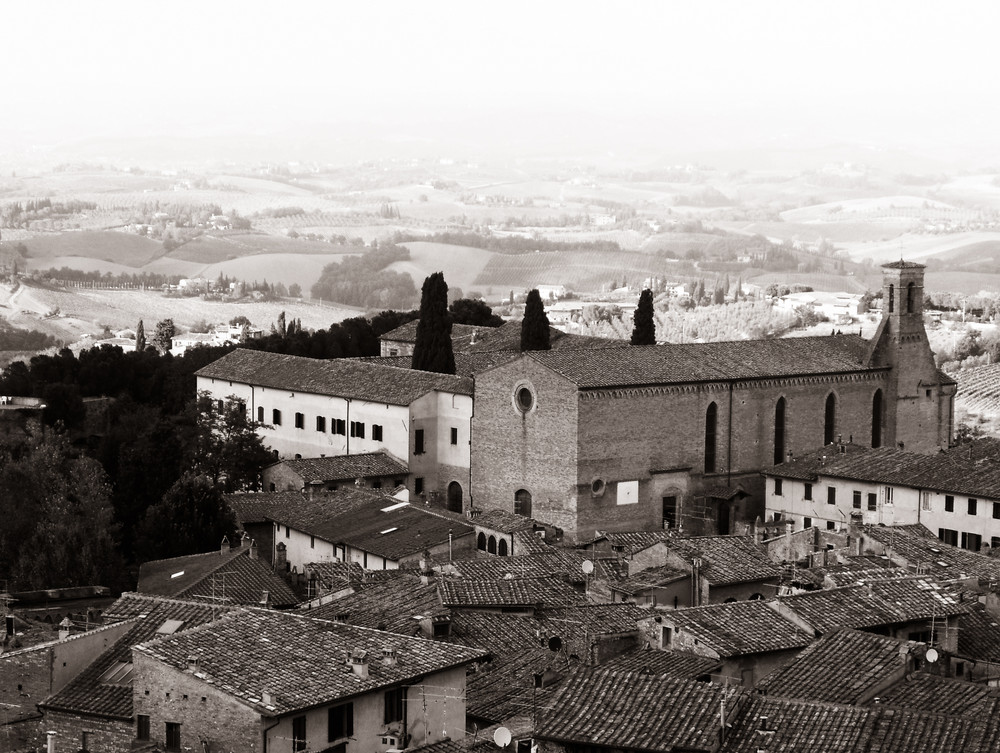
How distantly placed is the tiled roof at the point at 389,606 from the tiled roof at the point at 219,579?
1.94 meters

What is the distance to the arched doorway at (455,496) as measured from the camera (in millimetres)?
47188

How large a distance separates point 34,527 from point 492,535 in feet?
30.9

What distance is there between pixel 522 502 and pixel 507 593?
17.0 m

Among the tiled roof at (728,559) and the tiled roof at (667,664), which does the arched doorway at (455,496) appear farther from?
the tiled roof at (667,664)

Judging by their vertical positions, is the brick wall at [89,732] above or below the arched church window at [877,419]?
above

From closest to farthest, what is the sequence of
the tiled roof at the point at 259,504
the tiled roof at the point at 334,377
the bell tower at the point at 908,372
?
1. the tiled roof at the point at 259,504
2. the tiled roof at the point at 334,377
3. the bell tower at the point at 908,372

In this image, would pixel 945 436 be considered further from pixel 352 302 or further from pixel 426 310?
pixel 352 302

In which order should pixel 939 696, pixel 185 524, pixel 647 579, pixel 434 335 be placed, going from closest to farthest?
pixel 939 696
pixel 647 579
pixel 185 524
pixel 434 335

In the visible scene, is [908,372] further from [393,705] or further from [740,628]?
[393,705]

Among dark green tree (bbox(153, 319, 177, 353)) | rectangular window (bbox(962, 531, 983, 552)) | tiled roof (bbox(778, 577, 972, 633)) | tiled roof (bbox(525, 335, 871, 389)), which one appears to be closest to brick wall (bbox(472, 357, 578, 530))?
tiled roof (bbox(525, 335, 871, 389))

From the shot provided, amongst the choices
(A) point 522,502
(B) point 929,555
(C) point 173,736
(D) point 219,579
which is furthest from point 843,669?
(A) point 522,502

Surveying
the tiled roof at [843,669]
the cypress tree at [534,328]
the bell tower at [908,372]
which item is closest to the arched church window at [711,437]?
the bell tower at [908,372]

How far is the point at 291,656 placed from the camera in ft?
66.4

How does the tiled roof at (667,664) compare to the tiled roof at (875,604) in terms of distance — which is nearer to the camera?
the tiled roof at (667,664)
